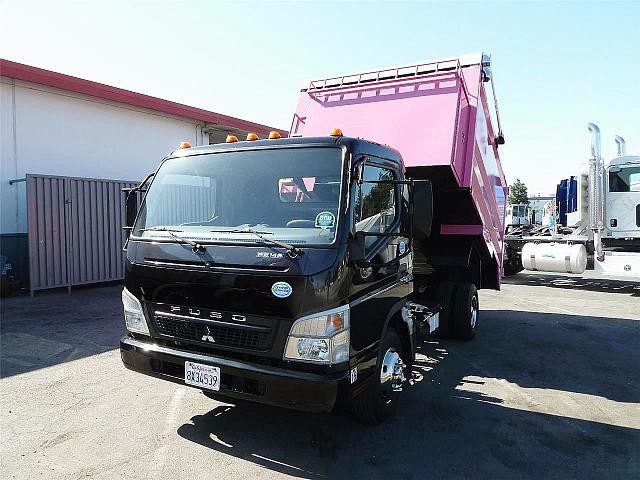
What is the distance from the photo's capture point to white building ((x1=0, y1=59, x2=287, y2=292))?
396 inches

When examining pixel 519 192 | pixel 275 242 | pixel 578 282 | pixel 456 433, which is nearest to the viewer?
pixel 275 242

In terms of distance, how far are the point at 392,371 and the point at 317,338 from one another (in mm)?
1101

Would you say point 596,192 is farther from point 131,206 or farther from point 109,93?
point 109,93

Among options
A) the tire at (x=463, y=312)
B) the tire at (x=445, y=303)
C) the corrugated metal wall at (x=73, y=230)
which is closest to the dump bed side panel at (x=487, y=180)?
the tire at (x=463, y=312)

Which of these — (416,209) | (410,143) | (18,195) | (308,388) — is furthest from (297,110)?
(18,195)

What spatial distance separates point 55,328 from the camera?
700 cm

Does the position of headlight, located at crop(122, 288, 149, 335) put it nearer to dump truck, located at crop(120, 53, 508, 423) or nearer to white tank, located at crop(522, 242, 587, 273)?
dump truck, located at crop(120, 53, 508, 423)

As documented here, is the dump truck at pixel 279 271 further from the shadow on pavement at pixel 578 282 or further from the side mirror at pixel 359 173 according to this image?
the shadow on pavement at pixel 578 282

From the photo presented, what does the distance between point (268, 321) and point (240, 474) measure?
3.40ft

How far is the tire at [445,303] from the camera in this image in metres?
6.26

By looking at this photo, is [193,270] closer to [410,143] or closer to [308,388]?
[308,388]

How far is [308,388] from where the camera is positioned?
9.57ft

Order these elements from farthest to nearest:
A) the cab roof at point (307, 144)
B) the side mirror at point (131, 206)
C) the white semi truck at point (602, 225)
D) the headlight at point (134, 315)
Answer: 1. the white semi truck at point (602, 225)
2. the side mirror at point (131, 206)
3. the headlight at point (134, 315)
4. the cab roof at point (307, 144)

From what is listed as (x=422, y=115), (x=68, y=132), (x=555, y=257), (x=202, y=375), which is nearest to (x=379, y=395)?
(x=202, y=375)
